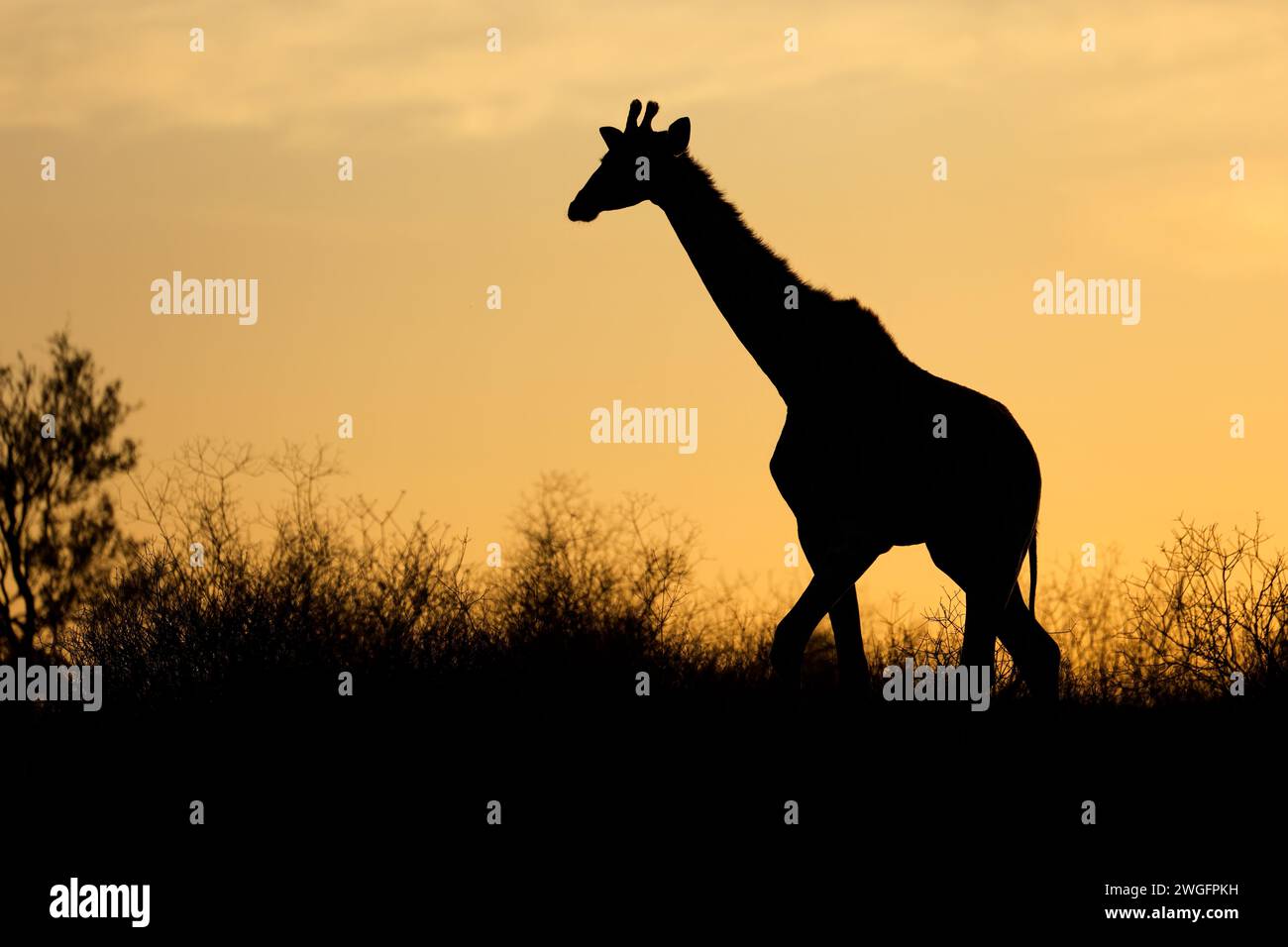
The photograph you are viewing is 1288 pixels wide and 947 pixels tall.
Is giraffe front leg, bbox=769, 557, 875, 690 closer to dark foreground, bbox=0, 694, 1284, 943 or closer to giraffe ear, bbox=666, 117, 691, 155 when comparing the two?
dark foreground, bbox=0, 694, 1284, 943

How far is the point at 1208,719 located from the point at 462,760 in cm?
545

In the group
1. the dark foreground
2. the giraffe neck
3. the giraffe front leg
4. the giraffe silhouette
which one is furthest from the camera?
the giraffe neck

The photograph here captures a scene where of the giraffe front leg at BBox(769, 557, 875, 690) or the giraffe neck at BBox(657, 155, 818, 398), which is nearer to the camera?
the giraffe front leg at BBox(769, 557, 875, 690)

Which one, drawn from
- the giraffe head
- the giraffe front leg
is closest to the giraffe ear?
the giraffe head

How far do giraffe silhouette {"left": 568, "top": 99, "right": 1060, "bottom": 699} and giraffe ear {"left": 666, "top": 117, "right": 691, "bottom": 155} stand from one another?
0.01m

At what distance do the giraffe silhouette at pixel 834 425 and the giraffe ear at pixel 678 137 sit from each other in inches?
0.4

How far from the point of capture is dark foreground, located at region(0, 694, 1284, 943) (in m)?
10.5

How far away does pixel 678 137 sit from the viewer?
1428 cm

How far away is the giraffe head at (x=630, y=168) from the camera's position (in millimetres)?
14031

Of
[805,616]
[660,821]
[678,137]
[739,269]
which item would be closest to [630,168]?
[678,137]
